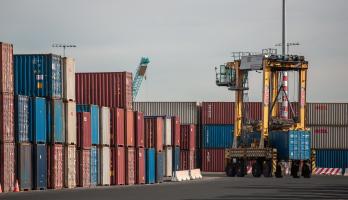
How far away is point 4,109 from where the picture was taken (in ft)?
181

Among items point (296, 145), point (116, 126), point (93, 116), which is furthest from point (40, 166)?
point (296, 145)

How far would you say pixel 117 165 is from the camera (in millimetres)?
69188

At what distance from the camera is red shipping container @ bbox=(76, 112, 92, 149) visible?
6381 centimetres

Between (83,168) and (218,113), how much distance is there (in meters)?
52.8

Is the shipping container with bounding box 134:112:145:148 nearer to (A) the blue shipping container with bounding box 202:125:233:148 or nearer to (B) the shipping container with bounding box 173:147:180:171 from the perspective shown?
(B) the shipping container with bounding box 173:147:180:171

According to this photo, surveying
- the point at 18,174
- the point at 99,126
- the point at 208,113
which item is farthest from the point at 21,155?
the point at 208,113

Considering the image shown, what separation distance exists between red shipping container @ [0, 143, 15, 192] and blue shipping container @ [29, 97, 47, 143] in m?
2.26

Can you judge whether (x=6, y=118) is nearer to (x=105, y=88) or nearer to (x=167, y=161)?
(x=105, y=88)

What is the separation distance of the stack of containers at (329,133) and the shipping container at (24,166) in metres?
62.9

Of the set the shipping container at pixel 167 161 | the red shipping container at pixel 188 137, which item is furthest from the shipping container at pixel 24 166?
the red shipping container at pixel 188 137

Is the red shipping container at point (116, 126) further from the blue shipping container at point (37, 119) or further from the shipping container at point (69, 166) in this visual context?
the blue shipping container at point (37, 119)

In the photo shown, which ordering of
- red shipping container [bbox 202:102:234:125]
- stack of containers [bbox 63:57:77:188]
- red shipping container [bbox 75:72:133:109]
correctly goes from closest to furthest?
stack of containers [bbox 63:57:77:188]
red shipping container [bbox 75:72:133:109]
red shipping container [bbox 202:102:234:125]

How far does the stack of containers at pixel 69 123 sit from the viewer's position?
61.0 metres

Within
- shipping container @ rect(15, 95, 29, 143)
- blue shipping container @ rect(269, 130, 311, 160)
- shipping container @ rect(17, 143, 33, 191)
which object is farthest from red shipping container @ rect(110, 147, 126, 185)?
blue shipping container @ rect(269, 130, 311, 160)
